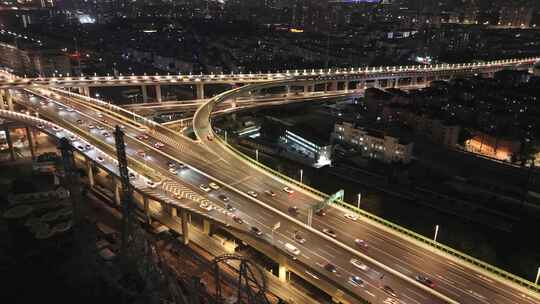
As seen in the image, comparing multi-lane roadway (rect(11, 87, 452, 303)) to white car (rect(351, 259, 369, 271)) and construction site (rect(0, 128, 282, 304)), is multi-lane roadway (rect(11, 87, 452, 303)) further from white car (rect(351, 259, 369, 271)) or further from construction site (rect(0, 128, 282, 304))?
construction site (rect(0, 128, 282, 304))

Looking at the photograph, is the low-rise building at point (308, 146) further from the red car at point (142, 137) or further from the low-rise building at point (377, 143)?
the red car at point (142, 137)

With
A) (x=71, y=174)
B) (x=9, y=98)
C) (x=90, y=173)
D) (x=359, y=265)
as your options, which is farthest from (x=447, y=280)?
(x=9, y=98)

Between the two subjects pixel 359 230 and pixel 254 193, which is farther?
pixel 254 193

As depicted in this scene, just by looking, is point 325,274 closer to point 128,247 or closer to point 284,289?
point 284,289

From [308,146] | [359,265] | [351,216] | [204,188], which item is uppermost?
[204,188]

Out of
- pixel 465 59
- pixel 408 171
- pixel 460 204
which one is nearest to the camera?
pixel 460 204

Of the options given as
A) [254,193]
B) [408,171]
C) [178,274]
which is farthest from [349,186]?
[178,274]

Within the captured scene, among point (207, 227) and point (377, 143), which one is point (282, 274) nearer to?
point (207, 227)

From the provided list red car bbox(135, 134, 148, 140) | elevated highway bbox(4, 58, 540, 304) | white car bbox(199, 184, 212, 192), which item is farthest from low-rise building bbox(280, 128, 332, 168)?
white car bbox(199, 184, 212, 192)
